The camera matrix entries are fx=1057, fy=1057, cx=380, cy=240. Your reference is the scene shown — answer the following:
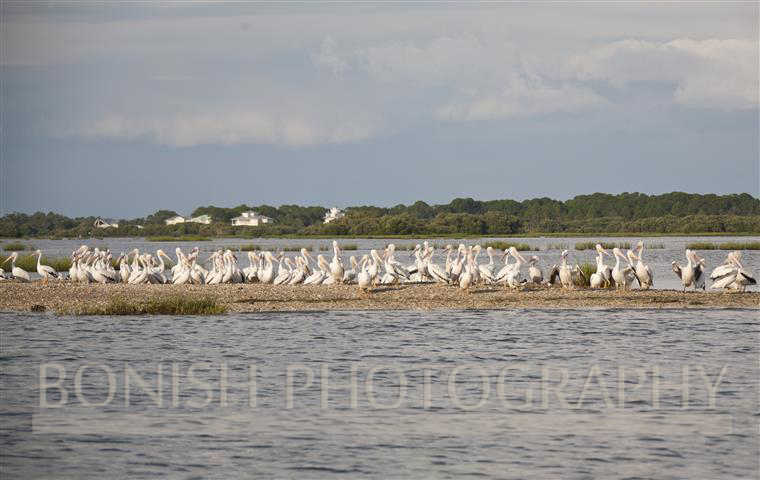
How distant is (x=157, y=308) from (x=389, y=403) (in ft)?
30.7

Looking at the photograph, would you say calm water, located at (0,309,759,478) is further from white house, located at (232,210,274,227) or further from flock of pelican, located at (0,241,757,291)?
white house, located at (232,210,274,227)

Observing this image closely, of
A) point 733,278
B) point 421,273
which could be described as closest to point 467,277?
point 421,273

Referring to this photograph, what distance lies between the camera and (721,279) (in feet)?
71.3

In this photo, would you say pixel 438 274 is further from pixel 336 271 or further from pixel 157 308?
pixel 157 308

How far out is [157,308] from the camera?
19.6m

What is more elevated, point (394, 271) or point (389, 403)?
point (394, 271)

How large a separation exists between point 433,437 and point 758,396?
4.00 meters

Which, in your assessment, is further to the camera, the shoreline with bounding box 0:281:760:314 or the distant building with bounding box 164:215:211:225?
the distant building with bounding box 164:215:211:225

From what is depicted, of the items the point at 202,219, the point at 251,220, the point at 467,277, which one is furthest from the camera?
the point at 202,219

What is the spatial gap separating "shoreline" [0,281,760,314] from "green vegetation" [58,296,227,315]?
0.22 metres

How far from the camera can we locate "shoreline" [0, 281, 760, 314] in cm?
1992

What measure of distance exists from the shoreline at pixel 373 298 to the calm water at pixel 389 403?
1.81m

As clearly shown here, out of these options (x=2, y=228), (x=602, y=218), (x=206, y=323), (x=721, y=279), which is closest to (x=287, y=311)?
(x=206, y=323)

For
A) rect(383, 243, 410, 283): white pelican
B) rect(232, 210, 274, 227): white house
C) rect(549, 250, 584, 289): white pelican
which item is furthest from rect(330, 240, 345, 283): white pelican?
rect(232, 210, 274, 227): white house
